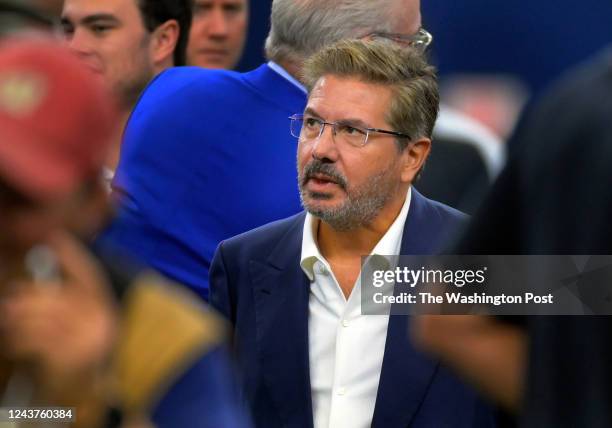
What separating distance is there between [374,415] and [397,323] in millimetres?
236

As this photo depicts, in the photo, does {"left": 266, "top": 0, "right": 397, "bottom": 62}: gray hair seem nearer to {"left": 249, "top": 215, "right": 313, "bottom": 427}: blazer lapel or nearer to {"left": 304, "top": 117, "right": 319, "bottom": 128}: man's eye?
{"left": 304, "top": 117, "right": 319, "bottom": 128}: man's eye

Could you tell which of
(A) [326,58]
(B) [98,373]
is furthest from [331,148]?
(B) [98,373]

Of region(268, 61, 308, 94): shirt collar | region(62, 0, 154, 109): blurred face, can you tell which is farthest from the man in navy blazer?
region(62, 0, 154, 109): blurred face

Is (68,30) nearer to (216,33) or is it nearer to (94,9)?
(94,9)

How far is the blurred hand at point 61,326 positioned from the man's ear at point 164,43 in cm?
335

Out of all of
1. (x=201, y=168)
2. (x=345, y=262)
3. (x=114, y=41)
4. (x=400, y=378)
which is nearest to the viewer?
(x=400, y=378)

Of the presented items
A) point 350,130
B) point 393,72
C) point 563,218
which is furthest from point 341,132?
point 563,218

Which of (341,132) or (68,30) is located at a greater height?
(68,30)

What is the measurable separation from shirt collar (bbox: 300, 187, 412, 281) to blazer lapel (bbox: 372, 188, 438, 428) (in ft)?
0.62

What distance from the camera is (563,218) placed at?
1.92 metres

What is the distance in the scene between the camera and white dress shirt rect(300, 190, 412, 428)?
11.2ft

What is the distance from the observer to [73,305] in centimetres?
160

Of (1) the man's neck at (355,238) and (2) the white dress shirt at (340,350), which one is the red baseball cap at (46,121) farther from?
(1) the man's neck at (355,238)

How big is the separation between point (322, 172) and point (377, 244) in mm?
235
